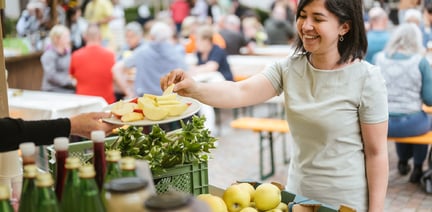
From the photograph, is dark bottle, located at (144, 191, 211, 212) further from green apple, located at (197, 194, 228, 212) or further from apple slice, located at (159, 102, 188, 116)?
apple slice, located at (159, 102, 188, 116)

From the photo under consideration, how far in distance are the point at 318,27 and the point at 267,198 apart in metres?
0.61

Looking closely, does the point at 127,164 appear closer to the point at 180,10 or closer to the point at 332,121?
the point at 332,121

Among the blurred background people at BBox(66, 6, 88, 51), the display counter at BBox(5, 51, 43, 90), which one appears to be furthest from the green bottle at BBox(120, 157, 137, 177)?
the blurred background people at BBox(66, 6, 88, 51)

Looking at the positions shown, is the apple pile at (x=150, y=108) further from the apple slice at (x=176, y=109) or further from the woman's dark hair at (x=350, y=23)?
the woman's dark hair at (x=350, y=23)

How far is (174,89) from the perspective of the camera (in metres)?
2.28

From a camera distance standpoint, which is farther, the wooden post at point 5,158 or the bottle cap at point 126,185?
the wooden post at point 5,158

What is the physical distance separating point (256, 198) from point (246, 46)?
704cm

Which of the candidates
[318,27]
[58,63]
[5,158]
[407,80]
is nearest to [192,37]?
[58,63]

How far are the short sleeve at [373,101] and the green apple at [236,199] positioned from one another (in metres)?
0.51

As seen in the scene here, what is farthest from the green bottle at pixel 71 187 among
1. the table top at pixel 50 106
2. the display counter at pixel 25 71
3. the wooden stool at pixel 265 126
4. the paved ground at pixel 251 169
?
the display counter at pixel 25 71

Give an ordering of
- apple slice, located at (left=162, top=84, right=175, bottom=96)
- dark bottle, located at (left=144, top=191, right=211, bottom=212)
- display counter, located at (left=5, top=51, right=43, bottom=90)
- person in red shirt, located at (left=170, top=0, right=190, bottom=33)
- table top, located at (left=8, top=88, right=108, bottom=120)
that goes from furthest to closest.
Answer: person in red shirt, located at (left=170, top=0, right=190, bottom=33) < display counter, located at (left=5, top=51, right=43, bottom=90) < table top, located at (left=8, top=88, right=108, bottom=120) < apple slice, located at (left=162, top=84, right=175, bottom=96) < dark bottle, located at (left=144, top=191, right=211, bottom=212)

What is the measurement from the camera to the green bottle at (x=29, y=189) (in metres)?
1.48

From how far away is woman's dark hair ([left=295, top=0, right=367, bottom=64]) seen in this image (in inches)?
83.4

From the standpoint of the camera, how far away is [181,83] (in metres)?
2.27
